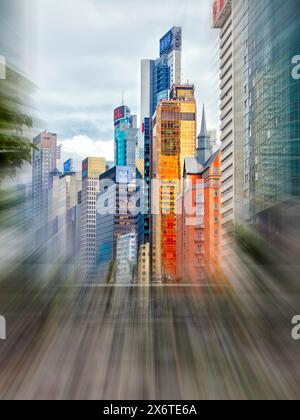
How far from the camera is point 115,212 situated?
38844mm

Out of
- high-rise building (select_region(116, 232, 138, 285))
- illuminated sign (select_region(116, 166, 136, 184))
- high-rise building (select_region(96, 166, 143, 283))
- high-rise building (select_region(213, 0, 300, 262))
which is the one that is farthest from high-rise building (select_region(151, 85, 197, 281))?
high-rise building (select_region(213, 0, 300, 262))

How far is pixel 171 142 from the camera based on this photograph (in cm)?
2689

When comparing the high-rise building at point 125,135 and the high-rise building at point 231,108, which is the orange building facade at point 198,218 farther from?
the high-rise building at point 231,108

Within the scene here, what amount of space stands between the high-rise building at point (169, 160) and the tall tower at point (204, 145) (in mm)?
903

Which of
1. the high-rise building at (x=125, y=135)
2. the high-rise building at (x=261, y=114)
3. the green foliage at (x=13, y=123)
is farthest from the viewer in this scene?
the high-rise building at (x=125, y=135)

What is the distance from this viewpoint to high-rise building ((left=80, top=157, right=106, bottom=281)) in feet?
73.3

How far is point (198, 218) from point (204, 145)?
10.7m

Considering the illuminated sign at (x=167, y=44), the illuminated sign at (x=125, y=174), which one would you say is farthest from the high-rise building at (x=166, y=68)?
the illuminated sign at (x=125, y=174)

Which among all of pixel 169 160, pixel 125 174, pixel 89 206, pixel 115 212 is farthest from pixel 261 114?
pixel 115 212

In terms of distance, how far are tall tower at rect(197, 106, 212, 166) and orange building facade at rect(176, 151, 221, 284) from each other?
2.89 ft

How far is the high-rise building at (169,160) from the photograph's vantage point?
2411 cm

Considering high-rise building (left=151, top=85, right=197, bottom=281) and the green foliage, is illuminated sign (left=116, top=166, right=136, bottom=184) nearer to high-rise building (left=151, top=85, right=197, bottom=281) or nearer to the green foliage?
high-rise building (left=151, top=85, right=197, bottom=281)
